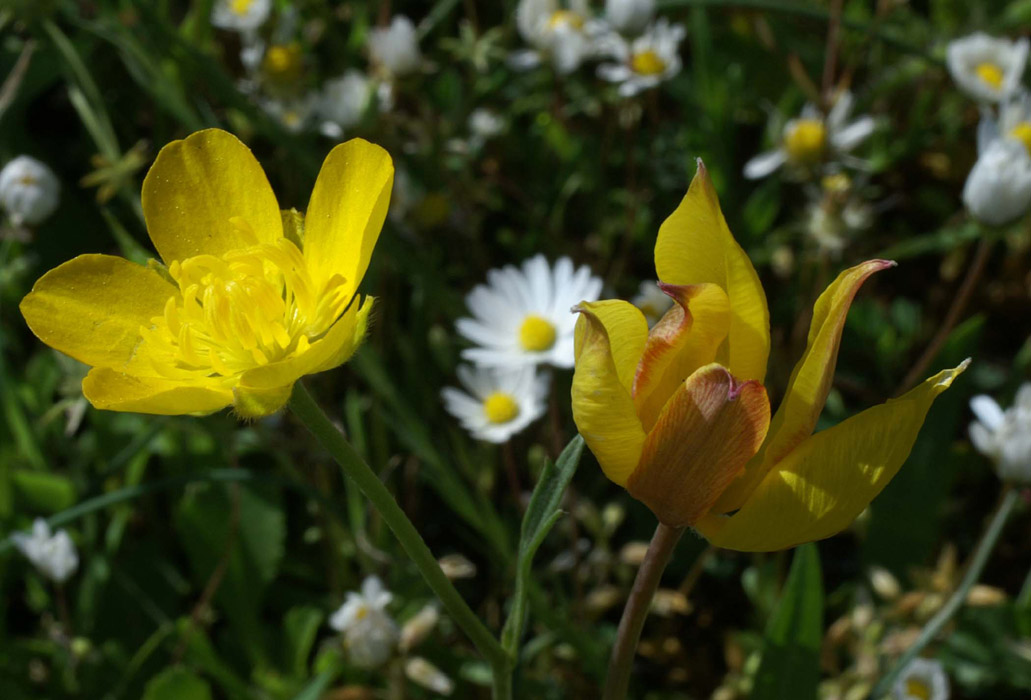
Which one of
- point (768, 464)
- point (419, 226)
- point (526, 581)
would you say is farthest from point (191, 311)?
point (419, 226)

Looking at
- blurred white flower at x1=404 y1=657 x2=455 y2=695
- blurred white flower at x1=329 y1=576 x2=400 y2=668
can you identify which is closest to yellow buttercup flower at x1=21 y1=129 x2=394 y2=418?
blurred white flower at x1=329 y1=576 x2=400 y2=668

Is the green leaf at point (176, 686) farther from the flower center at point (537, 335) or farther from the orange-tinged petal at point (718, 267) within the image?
the orange-tinged petal at point (718, 267)

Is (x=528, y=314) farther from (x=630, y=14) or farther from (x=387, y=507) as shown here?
(x=387, y=507)

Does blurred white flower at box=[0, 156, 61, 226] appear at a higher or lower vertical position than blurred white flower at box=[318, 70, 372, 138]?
higher

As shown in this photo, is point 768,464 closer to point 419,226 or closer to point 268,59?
point 419,226

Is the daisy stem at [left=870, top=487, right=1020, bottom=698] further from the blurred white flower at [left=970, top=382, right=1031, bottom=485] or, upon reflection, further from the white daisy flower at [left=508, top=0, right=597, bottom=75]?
the white daisy flower at [left=508, top=0, right=597, bottom=75]

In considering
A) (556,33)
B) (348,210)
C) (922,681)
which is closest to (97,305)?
(348,210)
